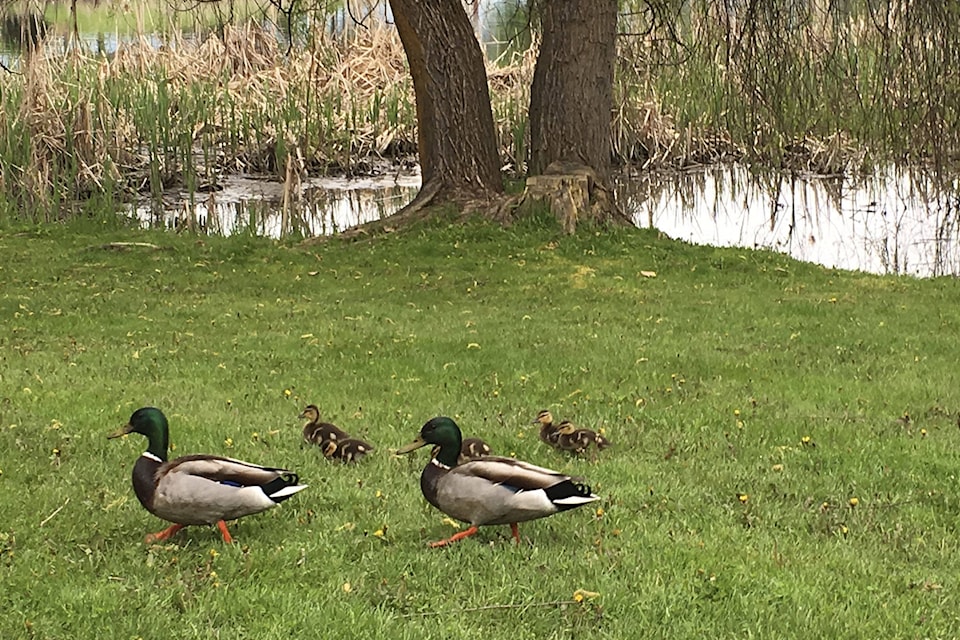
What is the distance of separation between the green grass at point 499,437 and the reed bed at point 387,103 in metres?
2.33

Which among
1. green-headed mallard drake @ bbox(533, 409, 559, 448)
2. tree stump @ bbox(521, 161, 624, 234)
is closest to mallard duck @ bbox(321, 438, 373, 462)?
green-headed mallard drake @ bbox(533, 409, 559, 448)

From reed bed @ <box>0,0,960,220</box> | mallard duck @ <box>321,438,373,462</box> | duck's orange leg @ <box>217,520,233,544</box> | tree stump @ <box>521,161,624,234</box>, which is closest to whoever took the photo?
duck's orange leg @ <box>217,520,233,544</box>

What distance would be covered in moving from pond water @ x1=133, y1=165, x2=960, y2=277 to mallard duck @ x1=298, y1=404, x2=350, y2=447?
10544mm

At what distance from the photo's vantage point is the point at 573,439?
21.4 ft

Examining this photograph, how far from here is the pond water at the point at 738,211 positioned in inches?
717

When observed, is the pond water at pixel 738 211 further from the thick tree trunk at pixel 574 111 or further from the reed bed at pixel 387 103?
the thick tree trunk at pixel 574 111

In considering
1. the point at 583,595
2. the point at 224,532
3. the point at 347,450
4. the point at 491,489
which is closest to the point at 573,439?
the point at 347,450

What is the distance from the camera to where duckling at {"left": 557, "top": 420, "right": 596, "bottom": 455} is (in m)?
6.51

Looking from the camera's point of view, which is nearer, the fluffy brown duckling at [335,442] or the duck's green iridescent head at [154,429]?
the duck's green iridescent head at [154,429]

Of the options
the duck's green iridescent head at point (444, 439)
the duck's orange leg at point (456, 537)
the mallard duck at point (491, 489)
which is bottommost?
the duck's orange leg at point (456, 537)

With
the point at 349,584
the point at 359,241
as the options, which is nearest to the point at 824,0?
the point at 359,241

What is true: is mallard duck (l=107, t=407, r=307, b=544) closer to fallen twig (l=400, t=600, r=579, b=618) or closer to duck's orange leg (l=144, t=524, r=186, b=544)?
duck's orange leg (l=144, t=524, r=186, b=544)

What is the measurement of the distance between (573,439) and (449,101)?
30.7 feet

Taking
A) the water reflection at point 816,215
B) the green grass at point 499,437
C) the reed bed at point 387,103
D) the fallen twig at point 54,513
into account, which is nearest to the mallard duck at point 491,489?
the green grass at point 499,437
